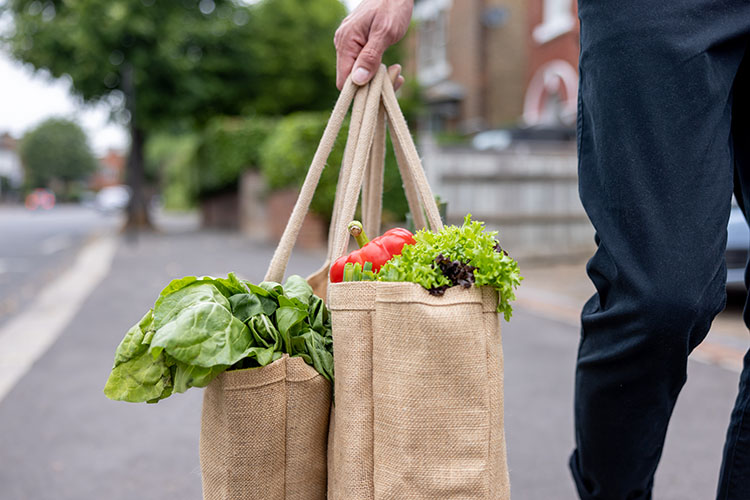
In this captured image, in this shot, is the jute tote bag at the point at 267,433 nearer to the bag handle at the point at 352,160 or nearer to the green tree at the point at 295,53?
the bag handle at the point at 352,160

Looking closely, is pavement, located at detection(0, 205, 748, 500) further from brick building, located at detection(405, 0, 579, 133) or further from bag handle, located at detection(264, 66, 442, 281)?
brick building, located at detection(405, 0, 579, 133)

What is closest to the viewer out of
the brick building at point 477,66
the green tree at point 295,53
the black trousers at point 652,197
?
the black trousers at point 652,197

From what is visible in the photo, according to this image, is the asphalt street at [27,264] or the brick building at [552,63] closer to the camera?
the asphalt street at [27,264]

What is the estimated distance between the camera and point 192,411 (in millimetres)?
3248

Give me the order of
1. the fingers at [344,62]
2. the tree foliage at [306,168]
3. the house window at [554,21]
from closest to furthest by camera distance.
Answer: the fingers at [344,62] → the tree foliage at [306,168] → the house window at [554,21]

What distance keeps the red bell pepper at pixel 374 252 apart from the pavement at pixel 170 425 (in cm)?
67

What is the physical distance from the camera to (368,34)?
60.5 inches

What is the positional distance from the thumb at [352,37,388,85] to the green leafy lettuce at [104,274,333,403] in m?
0.50

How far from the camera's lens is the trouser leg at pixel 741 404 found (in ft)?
4.69

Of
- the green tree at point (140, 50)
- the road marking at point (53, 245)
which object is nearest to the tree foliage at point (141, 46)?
the green tree at point (140, 50)

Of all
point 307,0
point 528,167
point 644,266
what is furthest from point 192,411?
point 307,0

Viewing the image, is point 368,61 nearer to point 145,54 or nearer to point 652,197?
point 652,197

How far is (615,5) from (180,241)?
44.1 ft

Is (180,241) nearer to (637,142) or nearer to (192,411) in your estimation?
(192,411)
